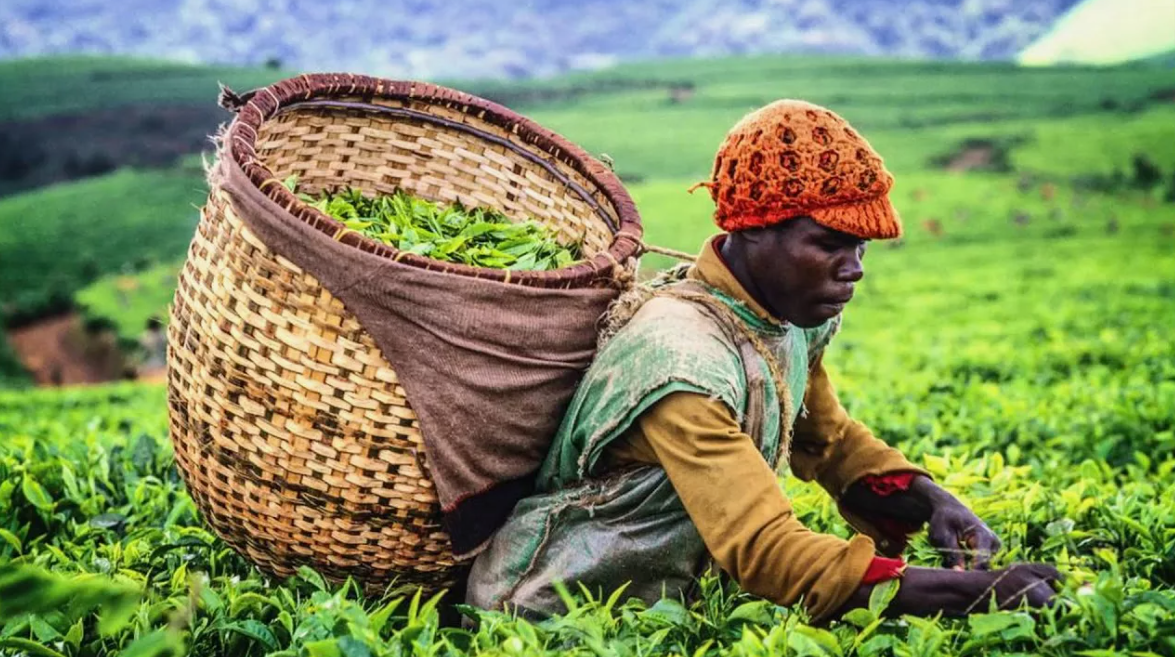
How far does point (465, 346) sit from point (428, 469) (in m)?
0.31

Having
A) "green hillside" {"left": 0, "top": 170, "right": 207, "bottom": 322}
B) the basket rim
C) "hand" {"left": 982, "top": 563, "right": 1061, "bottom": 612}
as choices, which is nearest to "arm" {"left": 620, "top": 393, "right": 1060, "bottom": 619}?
"hand" {"left": 982, "top": 563, "right": 1061, "bottom": 612}

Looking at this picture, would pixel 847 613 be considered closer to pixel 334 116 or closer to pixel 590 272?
pixel 590 272

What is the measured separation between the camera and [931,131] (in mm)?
33094

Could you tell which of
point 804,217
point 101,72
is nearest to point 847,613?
point 804,217

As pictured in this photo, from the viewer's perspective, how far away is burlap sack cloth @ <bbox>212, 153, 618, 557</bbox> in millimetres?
2346

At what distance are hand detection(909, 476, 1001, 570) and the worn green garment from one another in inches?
19.3

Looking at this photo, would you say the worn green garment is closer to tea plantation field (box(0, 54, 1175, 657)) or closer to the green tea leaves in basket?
tea plantation field (box(0, 54, 1175, 657))

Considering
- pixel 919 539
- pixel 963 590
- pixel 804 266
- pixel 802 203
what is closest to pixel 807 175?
pixel 802 203

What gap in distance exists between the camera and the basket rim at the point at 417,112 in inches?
93.6

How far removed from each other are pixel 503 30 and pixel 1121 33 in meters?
75.5

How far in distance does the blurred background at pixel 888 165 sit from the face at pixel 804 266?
27.1 inches

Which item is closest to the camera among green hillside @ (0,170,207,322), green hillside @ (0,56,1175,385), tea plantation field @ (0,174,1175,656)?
tea plantation field @ (0,174,1175,656)

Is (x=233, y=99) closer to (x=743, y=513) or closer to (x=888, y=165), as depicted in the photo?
(x=743, y=513)

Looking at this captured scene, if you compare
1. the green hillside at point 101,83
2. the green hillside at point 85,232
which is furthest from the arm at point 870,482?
the green hillside at point 101,83
